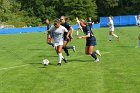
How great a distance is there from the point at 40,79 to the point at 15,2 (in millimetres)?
86895

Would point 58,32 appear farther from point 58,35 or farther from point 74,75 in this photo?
point 74,75

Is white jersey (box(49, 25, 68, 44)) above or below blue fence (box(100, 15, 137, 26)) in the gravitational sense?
above

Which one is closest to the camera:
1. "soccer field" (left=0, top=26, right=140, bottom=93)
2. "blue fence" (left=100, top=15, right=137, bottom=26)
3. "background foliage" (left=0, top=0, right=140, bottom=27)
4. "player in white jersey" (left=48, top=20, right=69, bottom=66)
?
"soccer field" (left=0, top=26, right=140, bottom=93)

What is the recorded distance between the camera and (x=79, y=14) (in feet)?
317

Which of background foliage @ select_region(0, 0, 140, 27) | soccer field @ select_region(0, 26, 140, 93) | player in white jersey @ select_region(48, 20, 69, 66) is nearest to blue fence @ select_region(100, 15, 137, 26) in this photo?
background foliage @ select_region(0, 0, 140, 27)

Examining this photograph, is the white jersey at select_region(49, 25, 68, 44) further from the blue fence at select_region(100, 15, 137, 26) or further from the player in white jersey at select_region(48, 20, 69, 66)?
the blue fence at select_region(100, 15, 137, 26)

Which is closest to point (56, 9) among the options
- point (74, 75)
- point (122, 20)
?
point (122, 20)

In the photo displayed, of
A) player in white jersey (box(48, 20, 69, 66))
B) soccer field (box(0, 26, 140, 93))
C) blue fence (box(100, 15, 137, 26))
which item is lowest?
blue fence (box(100, 15, 137, 26))

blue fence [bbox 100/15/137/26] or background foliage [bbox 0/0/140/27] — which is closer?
blue fence [bbox 100/15/137/26]

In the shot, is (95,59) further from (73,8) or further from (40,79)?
(73,8)

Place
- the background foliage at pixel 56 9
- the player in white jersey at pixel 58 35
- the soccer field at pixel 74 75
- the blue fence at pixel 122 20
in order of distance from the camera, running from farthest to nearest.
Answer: the background foliage at pixel 56 9 → the blue fence at pixel 122 20 → the player in white jersey at pixel 58 35 → the soccer field at pixel 74 75

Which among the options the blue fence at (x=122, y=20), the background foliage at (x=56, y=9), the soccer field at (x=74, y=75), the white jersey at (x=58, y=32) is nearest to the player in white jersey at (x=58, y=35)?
the white jersey at (x=58, y=32)

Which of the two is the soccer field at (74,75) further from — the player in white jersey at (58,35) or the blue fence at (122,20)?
the blue fence at (122,20)

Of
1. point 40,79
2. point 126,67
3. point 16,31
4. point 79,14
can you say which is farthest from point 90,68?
Answer: point 79,14
